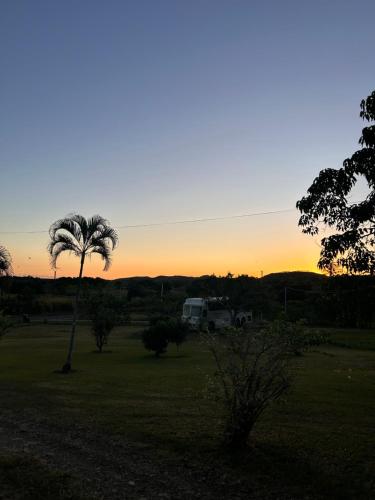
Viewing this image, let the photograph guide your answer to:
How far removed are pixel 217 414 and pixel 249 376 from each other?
3.21 m

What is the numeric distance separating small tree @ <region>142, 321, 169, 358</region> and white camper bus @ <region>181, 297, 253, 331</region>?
21.7 meters

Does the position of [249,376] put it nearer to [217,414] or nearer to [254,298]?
[217,414]

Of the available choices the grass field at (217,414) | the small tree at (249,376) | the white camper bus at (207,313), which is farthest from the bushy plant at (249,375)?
the white camper bus at (207,313)

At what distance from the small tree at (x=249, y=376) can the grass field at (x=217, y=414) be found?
474mm

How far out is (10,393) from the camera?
13898mm

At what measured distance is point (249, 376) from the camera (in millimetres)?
8242

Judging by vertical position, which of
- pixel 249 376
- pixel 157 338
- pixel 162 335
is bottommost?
pixel 157 338

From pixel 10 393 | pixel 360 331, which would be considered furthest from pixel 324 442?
pixel 360 331

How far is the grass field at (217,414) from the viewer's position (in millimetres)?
7156

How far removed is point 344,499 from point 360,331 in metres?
49.0

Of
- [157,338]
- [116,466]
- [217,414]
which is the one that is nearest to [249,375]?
[116,466]

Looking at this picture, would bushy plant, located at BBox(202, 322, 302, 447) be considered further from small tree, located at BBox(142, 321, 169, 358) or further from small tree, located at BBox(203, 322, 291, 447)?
small tree, located at BBox(142, 321, 169, 358)

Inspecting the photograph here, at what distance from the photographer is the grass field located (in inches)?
282

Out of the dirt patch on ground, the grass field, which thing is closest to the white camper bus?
the grass field
